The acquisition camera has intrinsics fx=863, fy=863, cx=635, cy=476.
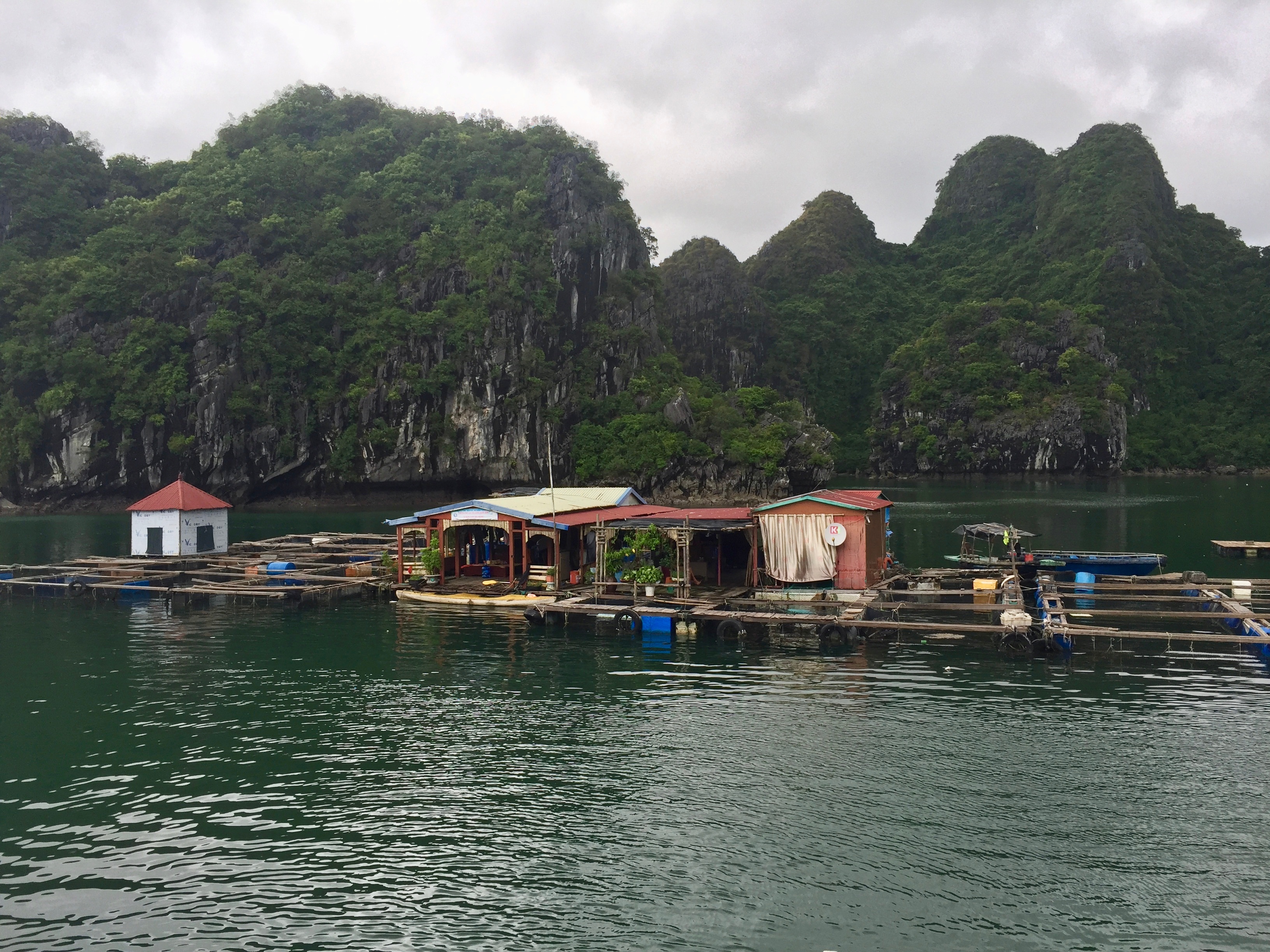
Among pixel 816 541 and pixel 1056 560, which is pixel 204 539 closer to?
pixel 816 541

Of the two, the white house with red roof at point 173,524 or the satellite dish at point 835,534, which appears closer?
the satellite dish at point 835,534

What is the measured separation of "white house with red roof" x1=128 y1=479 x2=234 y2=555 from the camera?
38.2m

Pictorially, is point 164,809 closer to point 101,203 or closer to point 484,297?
point 484,297

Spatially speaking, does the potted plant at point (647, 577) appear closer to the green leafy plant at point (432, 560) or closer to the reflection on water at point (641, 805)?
the reflection on water at point (641, 805)

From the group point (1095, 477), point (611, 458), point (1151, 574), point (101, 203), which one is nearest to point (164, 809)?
point (1151, 574)

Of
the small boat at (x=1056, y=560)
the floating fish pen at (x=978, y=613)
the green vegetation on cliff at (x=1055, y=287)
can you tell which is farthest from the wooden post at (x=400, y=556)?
the green vegetation on cliff at (x=1055, y=287)

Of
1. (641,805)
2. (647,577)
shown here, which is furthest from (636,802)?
(647,577)

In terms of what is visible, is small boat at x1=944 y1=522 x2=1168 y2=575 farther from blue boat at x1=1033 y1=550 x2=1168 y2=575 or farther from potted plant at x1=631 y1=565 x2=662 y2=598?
potted plant at x1=631 y1=565 x2=662 y2=598

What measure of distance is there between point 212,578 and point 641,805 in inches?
1141

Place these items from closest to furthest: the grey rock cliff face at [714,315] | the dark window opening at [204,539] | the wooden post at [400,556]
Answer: the wooden post at [400,556] → the dark window opening at [204,539] → the grey rock cliff face at [714,315]

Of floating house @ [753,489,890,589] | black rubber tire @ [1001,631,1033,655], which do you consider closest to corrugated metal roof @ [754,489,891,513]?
floating house @ [753,489,890,589]

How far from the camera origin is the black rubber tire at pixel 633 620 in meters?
25.4

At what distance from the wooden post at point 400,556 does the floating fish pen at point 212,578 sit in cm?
87

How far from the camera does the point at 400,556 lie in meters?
33.4
